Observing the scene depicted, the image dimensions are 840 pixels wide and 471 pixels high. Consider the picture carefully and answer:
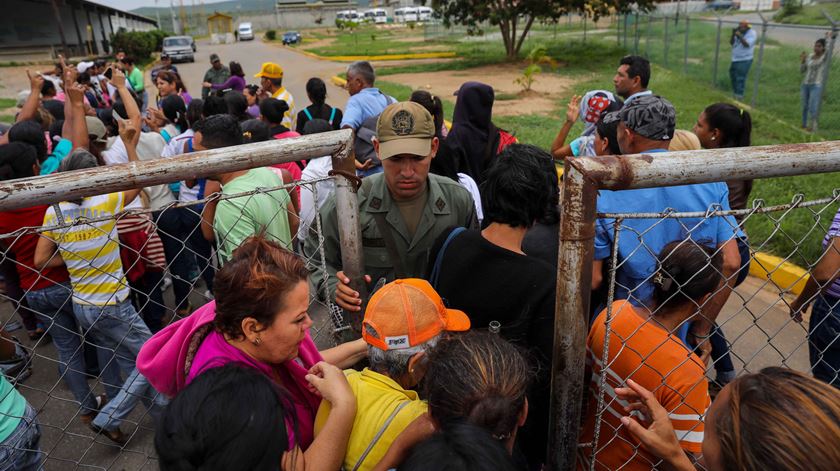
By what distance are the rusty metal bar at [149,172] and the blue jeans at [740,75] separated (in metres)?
13.1

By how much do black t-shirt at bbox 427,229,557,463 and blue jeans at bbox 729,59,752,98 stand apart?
12.6 meters

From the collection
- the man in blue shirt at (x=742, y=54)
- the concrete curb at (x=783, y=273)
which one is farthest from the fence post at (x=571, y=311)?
the man in blue shirt at (x=742, y=54)

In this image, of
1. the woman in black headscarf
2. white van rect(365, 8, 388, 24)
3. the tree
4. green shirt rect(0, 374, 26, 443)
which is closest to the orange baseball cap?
green shirt rect(0, 374, 26, 443)

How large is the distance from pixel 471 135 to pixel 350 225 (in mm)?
2431

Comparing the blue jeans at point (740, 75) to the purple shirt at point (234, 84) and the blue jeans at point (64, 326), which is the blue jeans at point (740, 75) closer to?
the purple shirt at point (234, 84)

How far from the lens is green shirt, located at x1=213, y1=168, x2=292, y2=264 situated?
259cm

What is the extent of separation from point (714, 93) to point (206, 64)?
27747 millimetres

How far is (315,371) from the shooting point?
1.58 m

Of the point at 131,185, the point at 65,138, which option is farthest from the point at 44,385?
the point at 131,185

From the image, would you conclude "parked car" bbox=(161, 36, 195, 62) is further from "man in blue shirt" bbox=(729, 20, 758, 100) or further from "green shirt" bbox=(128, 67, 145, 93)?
"man in blue shirt" bbox=(729, 20, 758, 100)

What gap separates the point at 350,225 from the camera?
6.05 feet

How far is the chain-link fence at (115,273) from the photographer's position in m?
1.58

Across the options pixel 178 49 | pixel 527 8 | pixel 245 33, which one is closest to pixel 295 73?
pixel 527 8

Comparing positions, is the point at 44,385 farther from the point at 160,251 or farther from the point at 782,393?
the point at 782,393
